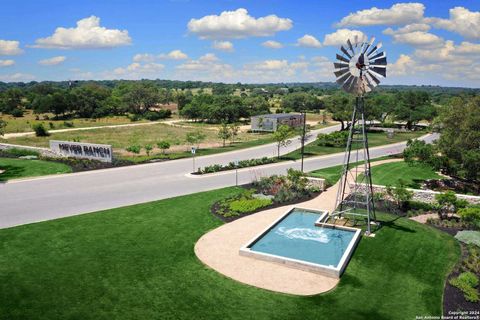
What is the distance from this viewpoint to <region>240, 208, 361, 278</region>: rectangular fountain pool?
1694 centimetres

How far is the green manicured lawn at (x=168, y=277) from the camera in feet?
44.5

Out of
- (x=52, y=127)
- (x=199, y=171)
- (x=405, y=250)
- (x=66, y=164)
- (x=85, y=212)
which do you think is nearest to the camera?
(x=405, y=250)

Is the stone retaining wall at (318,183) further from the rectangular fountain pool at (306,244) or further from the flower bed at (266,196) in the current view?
the rectangular fountain pool at (306,244)

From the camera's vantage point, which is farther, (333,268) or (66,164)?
(66,164)

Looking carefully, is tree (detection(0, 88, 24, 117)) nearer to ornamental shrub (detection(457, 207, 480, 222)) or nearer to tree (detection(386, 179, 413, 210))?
tree (detection(386, 179, 413, 210))

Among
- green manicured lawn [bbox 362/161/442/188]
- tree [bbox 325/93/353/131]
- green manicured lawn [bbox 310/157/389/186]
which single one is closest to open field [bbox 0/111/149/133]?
tree [bbox 325/93/353/131]

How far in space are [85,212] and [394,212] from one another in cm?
2105

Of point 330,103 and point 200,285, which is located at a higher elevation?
point 330,103

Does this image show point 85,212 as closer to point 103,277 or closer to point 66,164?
point 103,277

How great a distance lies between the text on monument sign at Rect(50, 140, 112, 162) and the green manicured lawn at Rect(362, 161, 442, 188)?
27.7 meters

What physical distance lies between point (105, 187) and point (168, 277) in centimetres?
1753

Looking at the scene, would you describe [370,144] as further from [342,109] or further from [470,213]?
[470,213]

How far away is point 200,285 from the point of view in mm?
15266

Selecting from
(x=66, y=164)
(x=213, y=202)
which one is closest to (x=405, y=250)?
(x=213, y=202)
